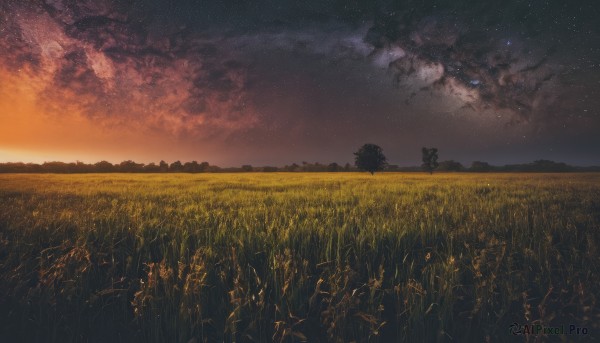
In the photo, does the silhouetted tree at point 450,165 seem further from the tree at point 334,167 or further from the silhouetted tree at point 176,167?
→ the silhouetted tree at point 176,167

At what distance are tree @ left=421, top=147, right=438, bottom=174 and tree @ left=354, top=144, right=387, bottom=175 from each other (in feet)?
138

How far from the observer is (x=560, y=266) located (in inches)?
120

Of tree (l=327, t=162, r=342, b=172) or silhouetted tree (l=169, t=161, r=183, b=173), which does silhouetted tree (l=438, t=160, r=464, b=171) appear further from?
silhouetted tree (l=169, t=161, r=183, b=173)

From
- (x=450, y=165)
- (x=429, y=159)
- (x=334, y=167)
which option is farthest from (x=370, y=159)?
(x=450, y=165)

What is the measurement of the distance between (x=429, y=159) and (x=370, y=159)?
4566 centimetres

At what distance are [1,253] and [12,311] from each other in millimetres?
2235

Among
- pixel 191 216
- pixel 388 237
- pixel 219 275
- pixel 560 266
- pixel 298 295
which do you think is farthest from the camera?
pixel 191 216

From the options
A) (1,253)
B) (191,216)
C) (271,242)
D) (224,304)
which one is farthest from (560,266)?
(1,253)

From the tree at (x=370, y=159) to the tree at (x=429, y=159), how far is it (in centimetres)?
4203

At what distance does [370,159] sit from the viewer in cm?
7000

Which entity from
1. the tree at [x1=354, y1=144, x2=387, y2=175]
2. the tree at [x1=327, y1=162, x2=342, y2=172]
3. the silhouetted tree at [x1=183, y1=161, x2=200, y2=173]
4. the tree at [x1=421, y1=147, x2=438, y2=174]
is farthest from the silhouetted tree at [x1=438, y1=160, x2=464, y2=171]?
the silhouetted tree at [x1=183, y1=161, x2=200, y2=173]

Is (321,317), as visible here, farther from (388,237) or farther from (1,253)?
(1,253)

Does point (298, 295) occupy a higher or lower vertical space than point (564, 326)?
higher

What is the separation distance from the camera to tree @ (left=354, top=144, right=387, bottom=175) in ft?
230
